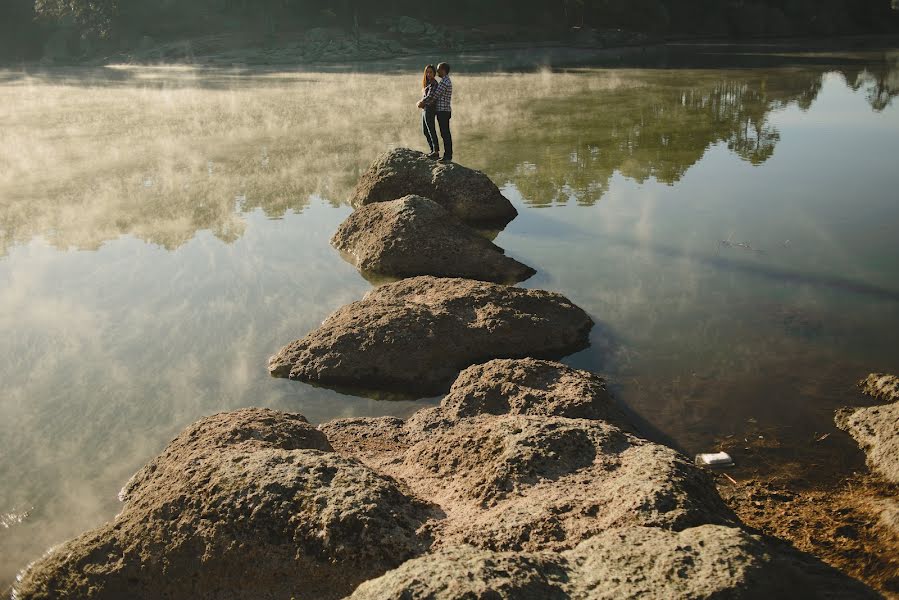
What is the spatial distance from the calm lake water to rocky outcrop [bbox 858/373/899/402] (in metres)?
0.11

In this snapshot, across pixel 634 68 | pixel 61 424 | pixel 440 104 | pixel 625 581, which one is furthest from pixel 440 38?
pixel 625 581

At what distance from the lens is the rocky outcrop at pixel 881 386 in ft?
20.3

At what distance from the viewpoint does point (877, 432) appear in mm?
5652

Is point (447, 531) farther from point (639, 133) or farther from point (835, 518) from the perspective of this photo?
point (639, 133)

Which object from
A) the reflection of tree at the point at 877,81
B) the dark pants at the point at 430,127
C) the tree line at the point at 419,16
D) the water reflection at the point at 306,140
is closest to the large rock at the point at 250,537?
the water reflection at the point at 306,140

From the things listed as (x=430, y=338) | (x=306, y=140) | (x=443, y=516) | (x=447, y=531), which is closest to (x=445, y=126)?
(x=306, y=140)

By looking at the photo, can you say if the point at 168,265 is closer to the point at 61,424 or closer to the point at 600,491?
the point at 61,424

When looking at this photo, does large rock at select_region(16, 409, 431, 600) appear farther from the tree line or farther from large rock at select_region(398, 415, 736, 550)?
the tree line

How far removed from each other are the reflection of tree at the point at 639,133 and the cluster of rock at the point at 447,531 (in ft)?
26.9

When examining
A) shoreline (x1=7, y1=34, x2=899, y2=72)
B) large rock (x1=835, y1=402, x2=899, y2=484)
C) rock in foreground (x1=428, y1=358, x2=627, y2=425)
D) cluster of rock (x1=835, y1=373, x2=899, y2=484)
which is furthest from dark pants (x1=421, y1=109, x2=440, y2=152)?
shoreline (x1=7, y1=34, x2=899, y2=72)

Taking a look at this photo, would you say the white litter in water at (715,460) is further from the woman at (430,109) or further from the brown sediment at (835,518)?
the woman at (430,109)

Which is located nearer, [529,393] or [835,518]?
[835,518]

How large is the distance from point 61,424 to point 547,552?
449cm

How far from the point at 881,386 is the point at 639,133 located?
36.8 ft
